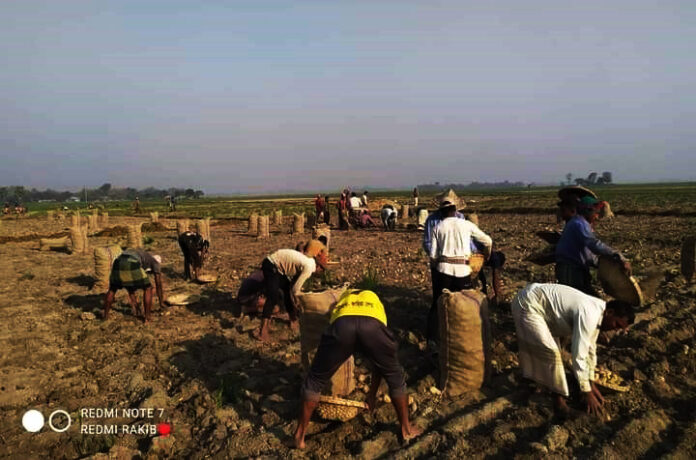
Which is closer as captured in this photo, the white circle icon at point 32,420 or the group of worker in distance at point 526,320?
the group of worker in distance at point 526,320

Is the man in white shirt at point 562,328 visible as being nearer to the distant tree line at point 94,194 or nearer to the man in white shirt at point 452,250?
the man in white shirt at point 452,250

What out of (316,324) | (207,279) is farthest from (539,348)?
(207,279)

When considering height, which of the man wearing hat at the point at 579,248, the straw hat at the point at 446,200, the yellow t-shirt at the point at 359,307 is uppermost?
the straw hat at the point at 446,200

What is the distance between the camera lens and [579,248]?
4.43 meters

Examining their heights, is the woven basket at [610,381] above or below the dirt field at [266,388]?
above

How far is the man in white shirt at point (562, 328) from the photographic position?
3.62 metres

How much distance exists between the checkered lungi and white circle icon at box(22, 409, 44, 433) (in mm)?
2568

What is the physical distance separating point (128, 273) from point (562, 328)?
567 cm

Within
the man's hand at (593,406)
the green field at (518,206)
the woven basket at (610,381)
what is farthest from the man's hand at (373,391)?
the green field at (518,206)

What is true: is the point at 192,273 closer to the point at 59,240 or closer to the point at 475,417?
the point at 475,417

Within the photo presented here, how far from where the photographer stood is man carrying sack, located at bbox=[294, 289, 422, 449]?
3.43 metres

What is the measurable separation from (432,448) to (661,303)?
177 inches

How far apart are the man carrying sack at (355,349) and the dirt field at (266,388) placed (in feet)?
0.95

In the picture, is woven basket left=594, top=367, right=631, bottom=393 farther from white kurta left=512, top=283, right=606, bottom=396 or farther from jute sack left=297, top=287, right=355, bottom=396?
jute sack left=297, top=287, right=355, bottom=396
